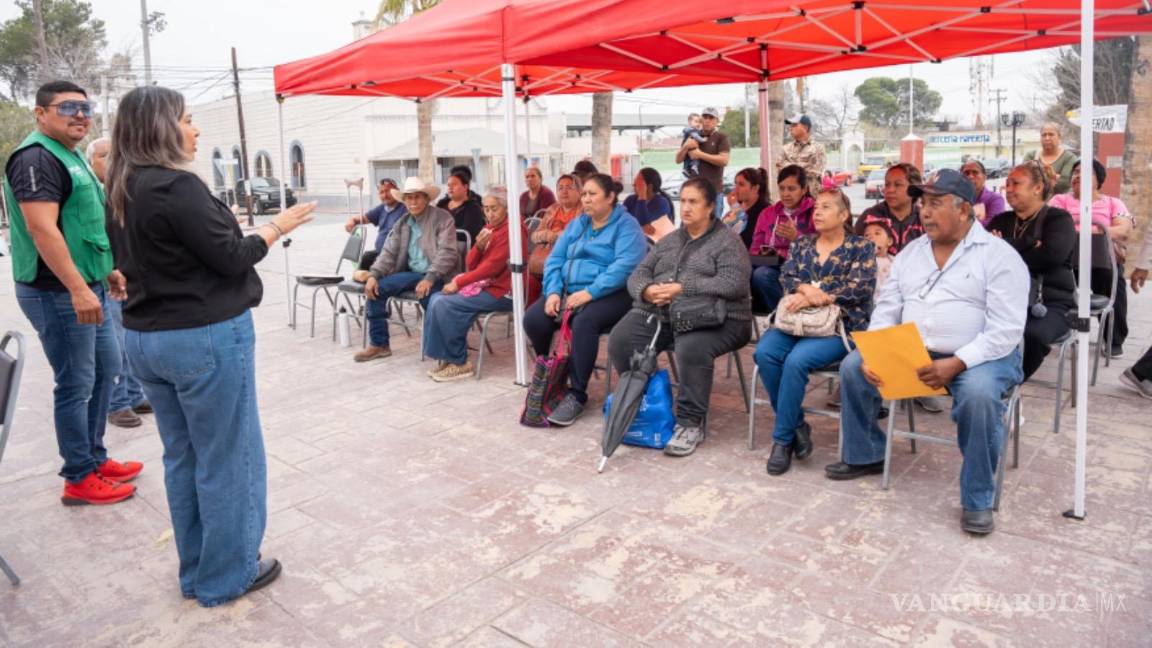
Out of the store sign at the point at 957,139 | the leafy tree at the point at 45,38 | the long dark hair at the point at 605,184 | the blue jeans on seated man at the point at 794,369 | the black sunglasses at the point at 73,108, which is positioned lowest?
the blue jeans on seated man at the point at 794,369

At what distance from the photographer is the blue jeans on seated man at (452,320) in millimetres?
5680

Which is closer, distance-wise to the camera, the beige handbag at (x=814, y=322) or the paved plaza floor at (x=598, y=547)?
the paved plaza floor at (x=598, y=547)

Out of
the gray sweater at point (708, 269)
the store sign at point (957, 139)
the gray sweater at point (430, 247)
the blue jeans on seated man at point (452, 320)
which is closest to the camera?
the gray sweater at point (708, 269)

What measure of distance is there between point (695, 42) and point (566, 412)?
326 centimetres

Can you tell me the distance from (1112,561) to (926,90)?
94.6 metres

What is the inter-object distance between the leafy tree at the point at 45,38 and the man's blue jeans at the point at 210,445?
39422mm

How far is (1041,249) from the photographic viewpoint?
442 cm

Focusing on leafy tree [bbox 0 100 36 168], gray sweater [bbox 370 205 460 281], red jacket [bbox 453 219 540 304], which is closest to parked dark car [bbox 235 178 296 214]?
leafy tree [bbox 0 100 36 168]

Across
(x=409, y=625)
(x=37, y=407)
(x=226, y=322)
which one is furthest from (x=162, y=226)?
(x=37, y=407)

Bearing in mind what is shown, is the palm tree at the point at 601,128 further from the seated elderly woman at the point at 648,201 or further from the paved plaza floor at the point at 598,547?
the paved plaza floor at the point at 598,547

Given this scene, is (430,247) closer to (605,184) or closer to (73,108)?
(605,184)

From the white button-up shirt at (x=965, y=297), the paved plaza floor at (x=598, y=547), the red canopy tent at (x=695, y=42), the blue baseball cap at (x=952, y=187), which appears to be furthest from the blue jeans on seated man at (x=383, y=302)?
the blue baseball cap at (x=952, y=187)

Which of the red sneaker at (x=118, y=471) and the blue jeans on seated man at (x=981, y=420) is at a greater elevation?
the blue jeans on seated man at (x=981, y=420)

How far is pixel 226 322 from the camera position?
2.61 m
